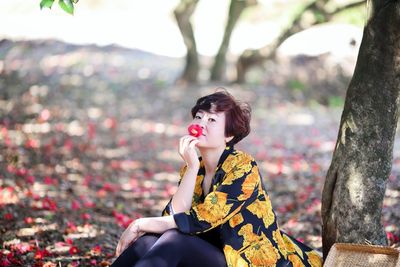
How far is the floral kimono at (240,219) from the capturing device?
11.3 ft

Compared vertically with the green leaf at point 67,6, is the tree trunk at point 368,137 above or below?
below

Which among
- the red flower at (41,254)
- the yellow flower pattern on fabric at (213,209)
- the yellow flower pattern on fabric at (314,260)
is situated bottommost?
the red flower at (41,254)

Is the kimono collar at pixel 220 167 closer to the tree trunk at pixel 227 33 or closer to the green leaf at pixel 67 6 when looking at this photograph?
the green leaf at pixel 67 6

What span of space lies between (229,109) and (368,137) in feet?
2.72

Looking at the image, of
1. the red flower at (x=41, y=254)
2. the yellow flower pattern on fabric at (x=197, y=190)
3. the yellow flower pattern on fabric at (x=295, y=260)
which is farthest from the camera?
the red flower at (x=41, y=254)

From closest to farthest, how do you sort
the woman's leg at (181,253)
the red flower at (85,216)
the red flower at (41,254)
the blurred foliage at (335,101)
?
the woman's leg at (181,253)
the red flower at (41,254)
the red flower at (85,216)
the blurred foliage at (335,101)

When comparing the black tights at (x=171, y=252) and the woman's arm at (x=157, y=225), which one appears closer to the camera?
the black tights at (x=171, y=252)

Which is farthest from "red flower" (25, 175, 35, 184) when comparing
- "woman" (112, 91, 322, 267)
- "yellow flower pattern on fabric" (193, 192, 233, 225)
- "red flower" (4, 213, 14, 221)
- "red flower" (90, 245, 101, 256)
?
"yellow flower pattern on fabric" (193, 192, 233, 225)

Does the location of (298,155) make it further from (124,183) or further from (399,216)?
(399,216)

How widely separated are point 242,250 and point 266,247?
0.44ft

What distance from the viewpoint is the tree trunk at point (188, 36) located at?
12273 mm

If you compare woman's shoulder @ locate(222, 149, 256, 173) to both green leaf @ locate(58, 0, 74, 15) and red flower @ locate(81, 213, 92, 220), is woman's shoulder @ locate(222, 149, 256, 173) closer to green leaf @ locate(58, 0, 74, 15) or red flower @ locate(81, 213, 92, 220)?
green leaf @ locate(58, 0, 74, 15)

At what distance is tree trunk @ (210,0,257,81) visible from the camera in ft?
40.5

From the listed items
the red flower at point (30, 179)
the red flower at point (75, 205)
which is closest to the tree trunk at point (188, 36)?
the red flower at point (30, 179)
